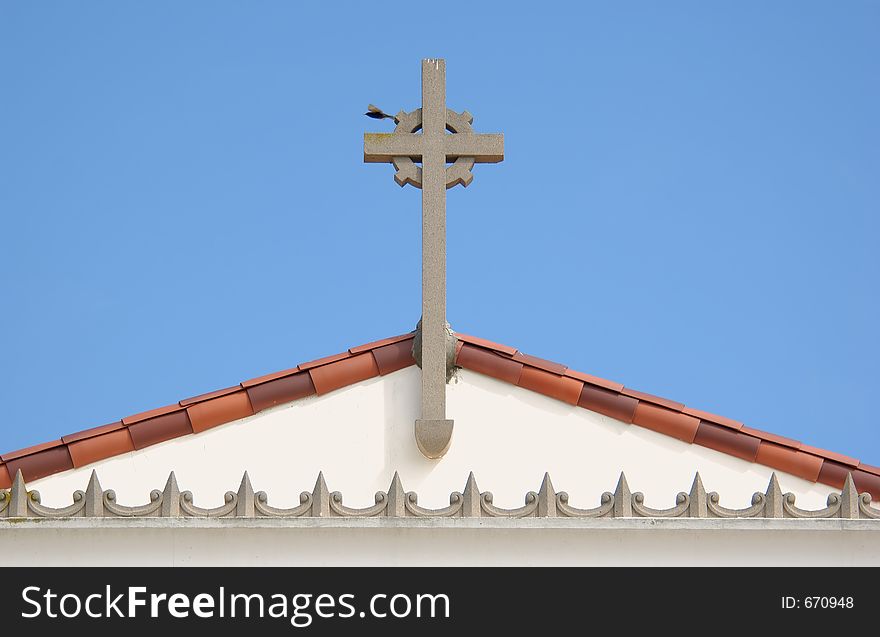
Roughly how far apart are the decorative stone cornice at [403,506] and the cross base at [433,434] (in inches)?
26.7

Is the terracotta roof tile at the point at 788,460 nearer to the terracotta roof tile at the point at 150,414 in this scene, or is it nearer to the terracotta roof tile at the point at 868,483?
the terracotta roof tile at the point at 868,483

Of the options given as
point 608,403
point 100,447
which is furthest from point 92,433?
point 608,403

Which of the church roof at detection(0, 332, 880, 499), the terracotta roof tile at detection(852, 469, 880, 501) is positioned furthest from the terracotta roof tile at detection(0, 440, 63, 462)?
the terracotta roof tile at detection(852, 469, 880, 501)

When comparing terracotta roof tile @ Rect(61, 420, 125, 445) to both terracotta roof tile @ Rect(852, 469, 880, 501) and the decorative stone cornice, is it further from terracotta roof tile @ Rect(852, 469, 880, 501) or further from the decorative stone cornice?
terracotta roof tile @ Rect(852, 469, 880, 501)

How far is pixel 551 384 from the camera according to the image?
1847 centimetres

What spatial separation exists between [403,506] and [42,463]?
9.45 feet

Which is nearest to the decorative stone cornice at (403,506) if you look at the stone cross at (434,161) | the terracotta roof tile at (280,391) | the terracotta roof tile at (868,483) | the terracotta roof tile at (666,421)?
the terracotta roof tile at (868,483)
